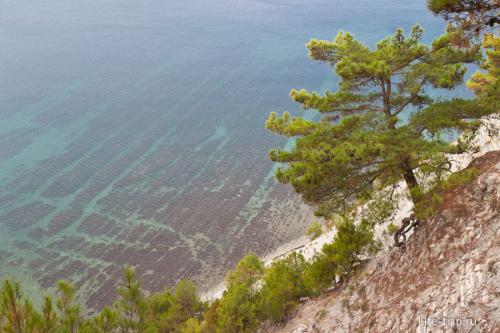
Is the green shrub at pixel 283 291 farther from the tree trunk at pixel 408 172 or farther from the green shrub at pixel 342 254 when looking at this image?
the tree trunk at pixel 408 172

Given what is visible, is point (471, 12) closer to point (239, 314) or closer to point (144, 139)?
point (239, 314)

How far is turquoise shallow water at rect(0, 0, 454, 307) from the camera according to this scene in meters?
37.2

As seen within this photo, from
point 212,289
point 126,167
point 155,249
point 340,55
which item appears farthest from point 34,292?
point 340,55

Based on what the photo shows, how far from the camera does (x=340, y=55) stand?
16125mm

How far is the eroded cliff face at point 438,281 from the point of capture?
1054 cm

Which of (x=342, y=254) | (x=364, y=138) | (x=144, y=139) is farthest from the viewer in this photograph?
(x=144, y=139)

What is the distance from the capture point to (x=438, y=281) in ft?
40.5

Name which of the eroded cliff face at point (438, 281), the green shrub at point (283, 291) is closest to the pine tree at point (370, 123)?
the eroded cliff face at point (438, 281)

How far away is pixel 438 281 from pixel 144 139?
166ft

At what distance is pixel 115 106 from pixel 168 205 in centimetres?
3225

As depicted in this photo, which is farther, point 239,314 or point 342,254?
point 239,314

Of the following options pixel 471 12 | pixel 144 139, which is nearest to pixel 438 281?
pixel 471 12

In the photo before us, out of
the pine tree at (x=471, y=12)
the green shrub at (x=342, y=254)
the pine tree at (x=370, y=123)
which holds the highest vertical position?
the pine tree at (x=471, y=12)

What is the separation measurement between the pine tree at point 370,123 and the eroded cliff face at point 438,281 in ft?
5.67
